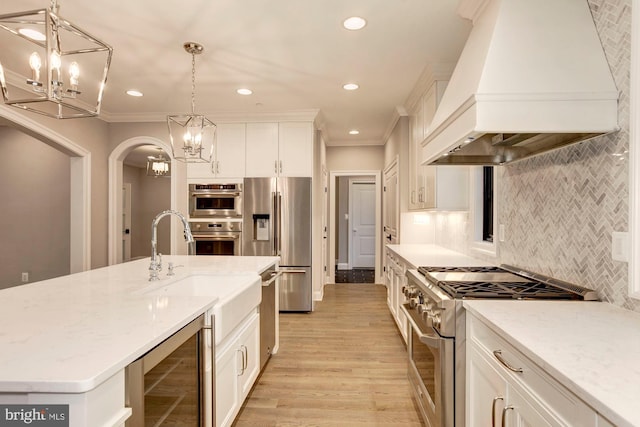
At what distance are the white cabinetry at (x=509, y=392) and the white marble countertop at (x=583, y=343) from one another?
50 millimetres

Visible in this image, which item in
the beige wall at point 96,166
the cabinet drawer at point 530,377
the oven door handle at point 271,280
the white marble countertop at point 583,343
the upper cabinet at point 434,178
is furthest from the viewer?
the beige wall at point 96,166

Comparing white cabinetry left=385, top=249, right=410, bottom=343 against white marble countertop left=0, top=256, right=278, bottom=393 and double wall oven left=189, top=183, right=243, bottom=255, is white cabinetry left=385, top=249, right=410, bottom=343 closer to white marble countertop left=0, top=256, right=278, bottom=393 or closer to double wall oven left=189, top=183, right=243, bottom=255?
double wall oven left=189, top=183, right=243, bottom=255

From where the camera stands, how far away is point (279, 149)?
475cm

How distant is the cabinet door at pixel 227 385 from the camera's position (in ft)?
5.59

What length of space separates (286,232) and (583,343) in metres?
3.85

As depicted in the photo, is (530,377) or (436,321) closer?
(530,377)

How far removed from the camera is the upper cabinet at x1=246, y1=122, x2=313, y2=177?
4.71 meters

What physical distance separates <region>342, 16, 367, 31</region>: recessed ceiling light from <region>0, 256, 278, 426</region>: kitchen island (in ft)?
6.87

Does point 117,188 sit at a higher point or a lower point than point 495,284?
higher

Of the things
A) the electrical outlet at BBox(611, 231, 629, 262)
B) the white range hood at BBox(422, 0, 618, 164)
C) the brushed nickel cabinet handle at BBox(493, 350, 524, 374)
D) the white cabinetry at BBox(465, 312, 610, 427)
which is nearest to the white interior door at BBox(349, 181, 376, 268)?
the white range hood at BBox(422, 0, 618, 164)

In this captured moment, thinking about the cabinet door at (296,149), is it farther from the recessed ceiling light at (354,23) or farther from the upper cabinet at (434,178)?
the recessed ceiling light at (354,23)

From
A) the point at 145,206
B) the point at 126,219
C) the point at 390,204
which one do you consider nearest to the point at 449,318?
the point at 390,204

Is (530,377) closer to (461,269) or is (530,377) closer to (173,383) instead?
(173,383)

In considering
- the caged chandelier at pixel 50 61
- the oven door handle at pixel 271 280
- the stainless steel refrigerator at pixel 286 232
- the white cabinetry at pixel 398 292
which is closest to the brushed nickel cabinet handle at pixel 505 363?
the oven door handle at pixel 271 280
